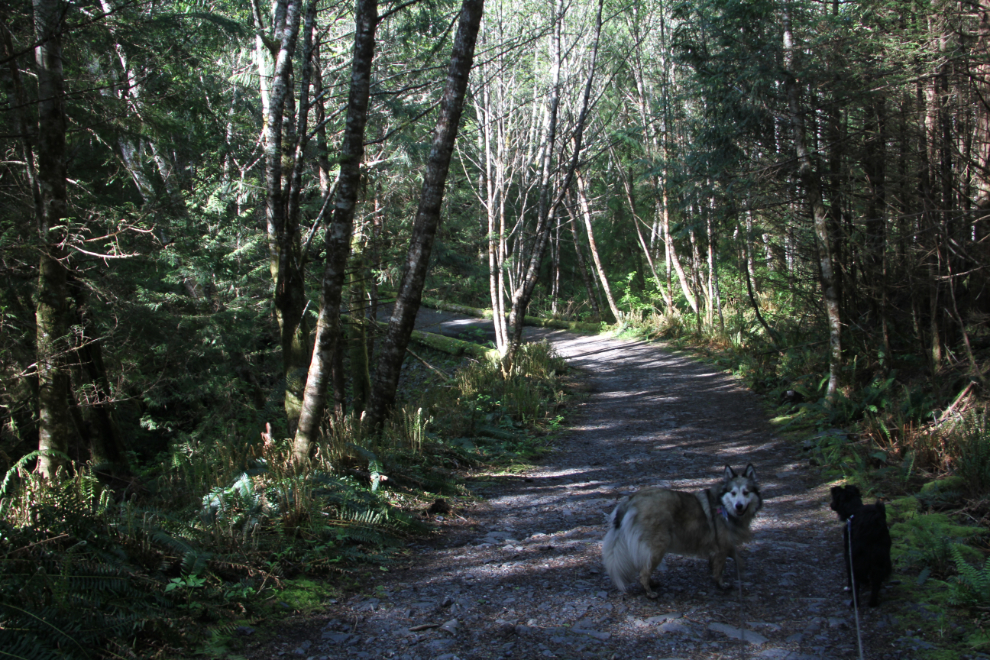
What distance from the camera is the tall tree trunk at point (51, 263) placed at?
225 inches

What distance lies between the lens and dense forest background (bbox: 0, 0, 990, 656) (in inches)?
243

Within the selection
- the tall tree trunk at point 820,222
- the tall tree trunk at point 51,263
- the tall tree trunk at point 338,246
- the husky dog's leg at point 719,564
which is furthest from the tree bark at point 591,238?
the husky dog's leg at point 719,564

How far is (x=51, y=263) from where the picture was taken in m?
5.86

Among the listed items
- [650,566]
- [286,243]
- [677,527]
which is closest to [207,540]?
[650,566]

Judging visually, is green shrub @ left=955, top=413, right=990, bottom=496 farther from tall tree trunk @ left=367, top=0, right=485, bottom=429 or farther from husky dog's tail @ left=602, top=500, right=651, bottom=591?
tall tree trunk @ left=367, top=0, right=485, bottom=429

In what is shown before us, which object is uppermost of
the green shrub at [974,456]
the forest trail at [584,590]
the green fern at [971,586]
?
the green shrub at [974,456]

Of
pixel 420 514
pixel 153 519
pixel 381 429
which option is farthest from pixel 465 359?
pixel 153 519

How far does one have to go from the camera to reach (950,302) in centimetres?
766

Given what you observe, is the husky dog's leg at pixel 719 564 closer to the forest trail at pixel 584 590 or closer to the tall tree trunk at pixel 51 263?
the forest trail at pixel 584 590

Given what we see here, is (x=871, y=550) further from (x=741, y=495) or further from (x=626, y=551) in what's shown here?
(x=626, y=551)

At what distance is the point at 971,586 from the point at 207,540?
4931 mm

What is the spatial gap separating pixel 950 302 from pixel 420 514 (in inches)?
274

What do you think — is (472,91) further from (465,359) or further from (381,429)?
A: (381,429)

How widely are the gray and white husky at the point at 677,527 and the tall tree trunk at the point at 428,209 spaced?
4279 mm
